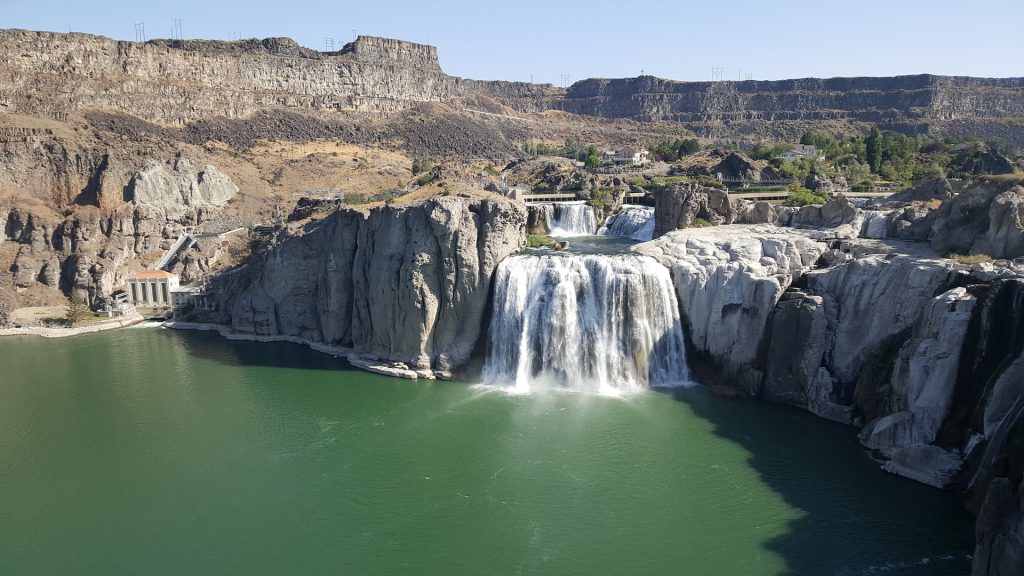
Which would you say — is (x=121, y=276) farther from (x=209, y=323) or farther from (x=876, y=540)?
(x=876, y=540)

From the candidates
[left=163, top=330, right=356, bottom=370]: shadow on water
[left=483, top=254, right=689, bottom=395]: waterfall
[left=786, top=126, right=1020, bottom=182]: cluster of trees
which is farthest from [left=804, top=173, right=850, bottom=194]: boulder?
[left=163, top=330, right=356, bottom=370]: shadow on water

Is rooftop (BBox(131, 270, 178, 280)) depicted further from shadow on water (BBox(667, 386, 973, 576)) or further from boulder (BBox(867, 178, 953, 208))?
boulder (BBox(867, 178, 953, 208))

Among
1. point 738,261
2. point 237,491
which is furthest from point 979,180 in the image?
point 237,491

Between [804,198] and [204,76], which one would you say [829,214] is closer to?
[804,198]

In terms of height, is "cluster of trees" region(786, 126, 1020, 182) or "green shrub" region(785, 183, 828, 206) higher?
"cluster of trees" region(786, 126, 1020, 182)

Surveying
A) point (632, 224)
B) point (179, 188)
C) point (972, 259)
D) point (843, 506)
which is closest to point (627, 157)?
point (632, 224)

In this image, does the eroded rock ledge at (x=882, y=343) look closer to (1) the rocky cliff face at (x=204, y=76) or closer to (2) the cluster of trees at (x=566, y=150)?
(2) the cluster of trees at (x=566, y=150)
